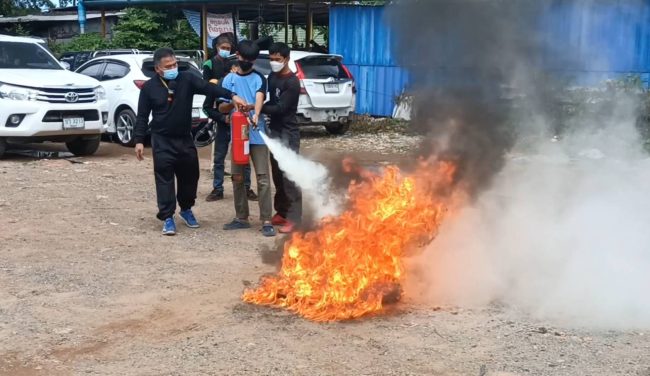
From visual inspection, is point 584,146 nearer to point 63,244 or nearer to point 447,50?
point 447,50

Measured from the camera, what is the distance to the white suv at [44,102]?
1115 cm

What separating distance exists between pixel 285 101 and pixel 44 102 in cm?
559

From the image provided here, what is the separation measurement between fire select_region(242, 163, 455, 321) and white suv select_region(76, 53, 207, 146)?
8.08 m

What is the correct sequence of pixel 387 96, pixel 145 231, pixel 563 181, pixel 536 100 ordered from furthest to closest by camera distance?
pixel 387 96, pixel 563 181, pixel 145 231, pixel 536 100

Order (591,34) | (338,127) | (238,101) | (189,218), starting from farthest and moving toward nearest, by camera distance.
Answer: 1. (338,127)
2. (189,218)
3. (238,101)
4. (591,34)

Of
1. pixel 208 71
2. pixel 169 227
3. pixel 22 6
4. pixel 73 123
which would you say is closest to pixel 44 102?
pixel 73 123

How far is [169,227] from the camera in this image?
7250 millimetres

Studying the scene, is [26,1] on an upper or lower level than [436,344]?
upper

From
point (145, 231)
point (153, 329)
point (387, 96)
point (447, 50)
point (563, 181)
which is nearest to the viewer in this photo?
point (153, 329)

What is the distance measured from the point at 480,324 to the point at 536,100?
2.44 meters

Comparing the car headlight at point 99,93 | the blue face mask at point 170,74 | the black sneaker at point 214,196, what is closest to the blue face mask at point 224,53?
the black sneaker at point 214,196

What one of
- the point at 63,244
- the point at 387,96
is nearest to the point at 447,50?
the point at 63,244

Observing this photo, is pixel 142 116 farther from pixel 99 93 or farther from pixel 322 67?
pixel 322 67

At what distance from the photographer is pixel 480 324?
472cm
